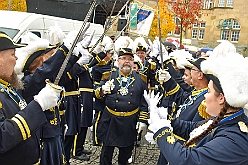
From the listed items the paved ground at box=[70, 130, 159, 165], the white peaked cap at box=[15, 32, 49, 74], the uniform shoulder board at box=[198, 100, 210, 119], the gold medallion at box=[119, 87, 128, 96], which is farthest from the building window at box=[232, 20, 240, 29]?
the white peaked cap at box=[15, 32, 49, 74]

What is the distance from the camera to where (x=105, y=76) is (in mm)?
4543

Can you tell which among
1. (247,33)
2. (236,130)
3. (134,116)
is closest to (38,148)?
(236,130)

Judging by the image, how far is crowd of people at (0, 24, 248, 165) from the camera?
69.9 inches

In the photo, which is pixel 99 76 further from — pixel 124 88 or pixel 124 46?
pixel 124 88

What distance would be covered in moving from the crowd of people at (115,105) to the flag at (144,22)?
6.29m

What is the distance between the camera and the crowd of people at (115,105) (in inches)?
69.9

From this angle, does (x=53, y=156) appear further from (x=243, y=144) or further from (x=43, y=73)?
(x=243, y=144)

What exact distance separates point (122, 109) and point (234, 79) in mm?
2579

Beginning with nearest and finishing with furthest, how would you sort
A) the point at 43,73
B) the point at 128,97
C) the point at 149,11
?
1. the point at 43,73
2. the point at 128,97
3. the point at 149,11

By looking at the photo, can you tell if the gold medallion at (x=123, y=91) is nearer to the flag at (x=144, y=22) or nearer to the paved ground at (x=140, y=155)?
the paved ground at (x=140, y=155)

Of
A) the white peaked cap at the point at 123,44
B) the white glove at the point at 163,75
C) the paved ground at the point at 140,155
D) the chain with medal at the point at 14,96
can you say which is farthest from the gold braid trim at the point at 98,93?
the chain with medal at the point at 14,96

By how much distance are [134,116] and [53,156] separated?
62.8 inches

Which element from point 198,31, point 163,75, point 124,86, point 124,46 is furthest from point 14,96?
point 198,31

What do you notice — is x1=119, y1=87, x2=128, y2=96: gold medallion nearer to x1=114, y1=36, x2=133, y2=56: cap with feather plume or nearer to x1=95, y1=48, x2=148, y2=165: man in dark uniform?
x1=95, y1=48, x2=148, y2=165: man in dark uniform
